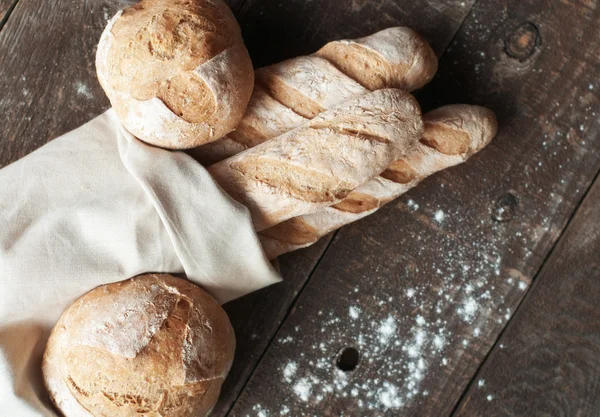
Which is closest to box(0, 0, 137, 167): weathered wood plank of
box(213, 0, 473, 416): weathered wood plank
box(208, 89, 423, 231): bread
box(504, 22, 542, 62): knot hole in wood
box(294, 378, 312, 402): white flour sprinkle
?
box(213, 0, 473, 416): weathered wood plank

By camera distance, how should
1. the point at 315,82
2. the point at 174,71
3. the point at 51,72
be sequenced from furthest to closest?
the point at 51,72
the point at 315,82
the point at 174,71

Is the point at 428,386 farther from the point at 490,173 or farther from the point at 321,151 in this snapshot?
the point at 321,151

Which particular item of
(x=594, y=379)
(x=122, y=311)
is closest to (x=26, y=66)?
(x=122, y=311)

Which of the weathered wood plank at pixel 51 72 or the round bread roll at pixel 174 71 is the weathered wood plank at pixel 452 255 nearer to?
the round bread roll at pixel 174 71

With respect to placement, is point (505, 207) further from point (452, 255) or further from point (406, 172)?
point (406, 172)

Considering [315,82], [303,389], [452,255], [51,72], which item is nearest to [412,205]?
[452,255]
